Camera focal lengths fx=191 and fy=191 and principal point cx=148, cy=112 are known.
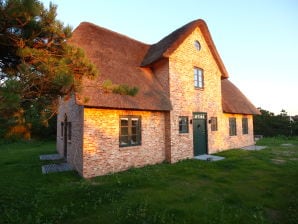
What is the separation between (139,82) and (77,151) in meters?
4.85

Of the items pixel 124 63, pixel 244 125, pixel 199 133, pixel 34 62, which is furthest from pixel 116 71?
pixel 244 125

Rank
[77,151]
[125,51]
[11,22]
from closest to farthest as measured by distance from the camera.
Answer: [11,22]
[77,151]
[125,51]

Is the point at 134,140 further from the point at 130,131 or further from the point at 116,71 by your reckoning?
the point at 116,71

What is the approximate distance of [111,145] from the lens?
8633 millimetres

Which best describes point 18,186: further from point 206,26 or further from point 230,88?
point 230,88

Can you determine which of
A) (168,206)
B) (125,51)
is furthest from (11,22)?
(125,51)

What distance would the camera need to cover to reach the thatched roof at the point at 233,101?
1541cm

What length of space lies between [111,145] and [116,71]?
400 cm

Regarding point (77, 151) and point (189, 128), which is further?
point (189, 128)

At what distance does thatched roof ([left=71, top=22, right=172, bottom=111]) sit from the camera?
8.63 metres

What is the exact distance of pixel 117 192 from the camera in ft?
20.2

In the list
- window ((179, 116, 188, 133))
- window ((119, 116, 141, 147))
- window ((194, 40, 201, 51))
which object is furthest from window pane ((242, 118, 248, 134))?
window ((119, 116, 141, 147))

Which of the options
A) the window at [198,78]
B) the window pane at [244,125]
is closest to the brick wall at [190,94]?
the window at [198,78]

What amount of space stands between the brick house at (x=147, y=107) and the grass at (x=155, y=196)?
51.4 inches
